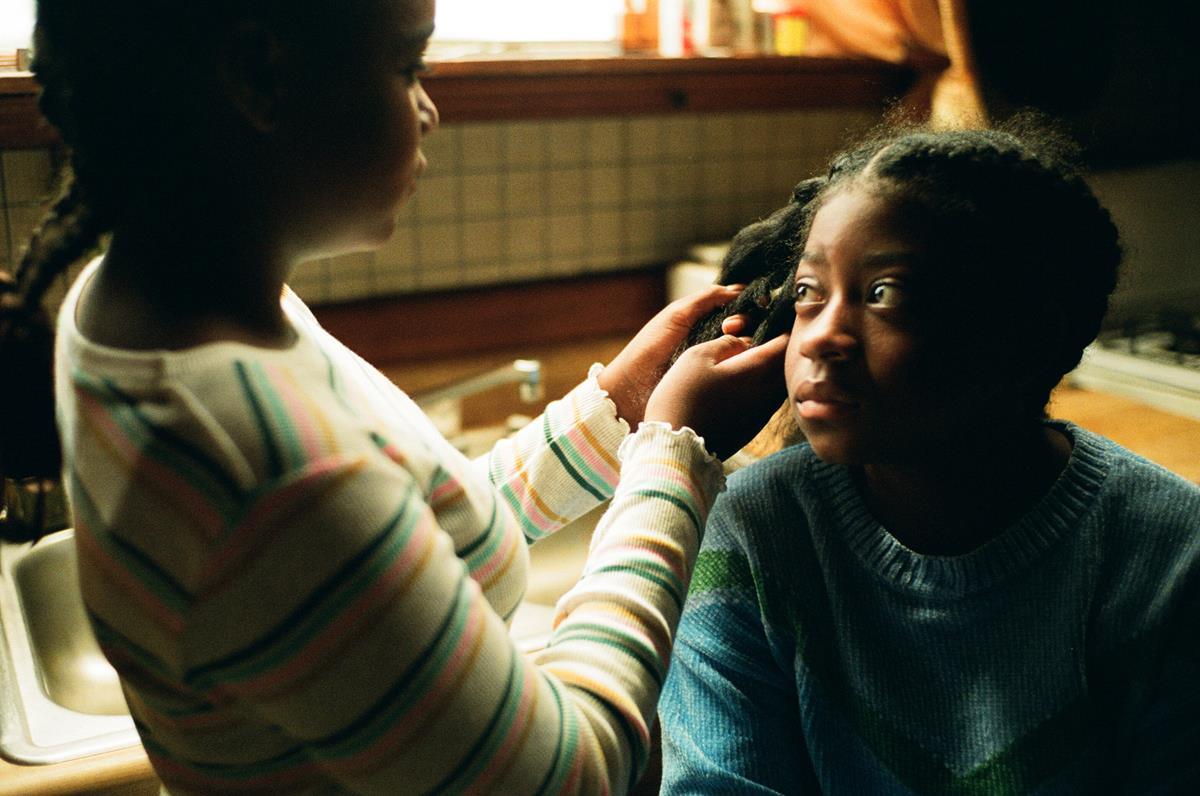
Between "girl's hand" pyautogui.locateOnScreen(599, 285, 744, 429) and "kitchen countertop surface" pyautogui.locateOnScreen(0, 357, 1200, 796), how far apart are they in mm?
443

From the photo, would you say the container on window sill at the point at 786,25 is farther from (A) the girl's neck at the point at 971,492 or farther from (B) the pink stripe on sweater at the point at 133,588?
(B) the pink stripe on sweater at the point at 133,588

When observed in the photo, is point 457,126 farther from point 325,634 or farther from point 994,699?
point 325,634

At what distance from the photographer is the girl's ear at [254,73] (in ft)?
1.82

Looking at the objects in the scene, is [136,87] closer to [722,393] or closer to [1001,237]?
[722,393]

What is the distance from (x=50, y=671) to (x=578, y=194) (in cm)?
121

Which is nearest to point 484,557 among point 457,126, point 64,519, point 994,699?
point 994,699

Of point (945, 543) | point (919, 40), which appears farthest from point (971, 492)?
point (919, 40)

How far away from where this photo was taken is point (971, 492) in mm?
975

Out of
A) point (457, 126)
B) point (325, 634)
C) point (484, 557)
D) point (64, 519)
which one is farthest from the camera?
point (457, 126)

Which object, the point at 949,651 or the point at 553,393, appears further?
the point at 553,393

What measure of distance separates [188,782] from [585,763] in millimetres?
227

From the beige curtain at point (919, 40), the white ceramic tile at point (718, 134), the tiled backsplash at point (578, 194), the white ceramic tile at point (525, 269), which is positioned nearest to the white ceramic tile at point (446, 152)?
the tiled backsplash at point (578, 194)

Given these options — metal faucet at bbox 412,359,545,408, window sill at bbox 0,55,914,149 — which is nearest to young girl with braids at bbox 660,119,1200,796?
metal faucet at bbox 412,359,545,408

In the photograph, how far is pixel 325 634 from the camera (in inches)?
20.8
